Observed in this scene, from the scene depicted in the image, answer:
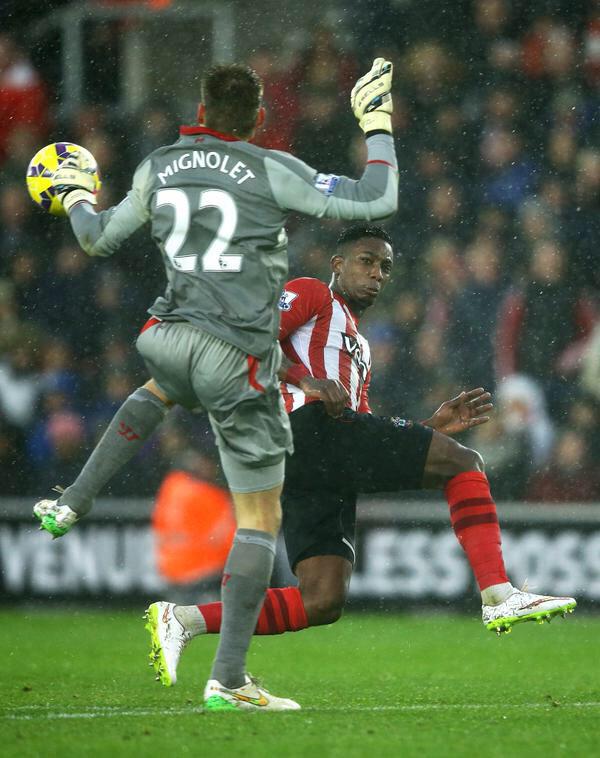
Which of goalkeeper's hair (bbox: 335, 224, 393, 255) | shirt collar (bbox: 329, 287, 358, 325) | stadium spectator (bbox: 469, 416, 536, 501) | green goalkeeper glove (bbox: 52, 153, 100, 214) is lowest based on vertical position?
stadium spectator (bbox: 469, 416, 536, 501)

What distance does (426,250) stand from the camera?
10.1m

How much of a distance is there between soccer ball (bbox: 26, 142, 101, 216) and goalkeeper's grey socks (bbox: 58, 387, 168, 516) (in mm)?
700

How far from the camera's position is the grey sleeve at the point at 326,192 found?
4379 millimetres

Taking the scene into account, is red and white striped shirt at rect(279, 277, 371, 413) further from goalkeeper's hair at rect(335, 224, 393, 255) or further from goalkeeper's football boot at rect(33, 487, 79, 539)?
goalkeeper's football boot at rect(33, 487, 79, 539)

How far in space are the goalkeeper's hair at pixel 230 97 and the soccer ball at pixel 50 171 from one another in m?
0.60

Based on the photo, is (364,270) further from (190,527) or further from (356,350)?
(190,527)

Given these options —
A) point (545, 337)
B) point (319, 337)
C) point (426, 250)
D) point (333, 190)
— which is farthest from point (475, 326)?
point (333, 190)

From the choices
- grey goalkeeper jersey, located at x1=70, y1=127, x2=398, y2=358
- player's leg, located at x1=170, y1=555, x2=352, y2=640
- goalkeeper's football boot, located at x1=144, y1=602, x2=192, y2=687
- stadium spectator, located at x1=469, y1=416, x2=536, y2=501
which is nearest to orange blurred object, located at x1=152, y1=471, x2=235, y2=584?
stadium spectator, located at x1=469, y1=416, x2=536, y2=501

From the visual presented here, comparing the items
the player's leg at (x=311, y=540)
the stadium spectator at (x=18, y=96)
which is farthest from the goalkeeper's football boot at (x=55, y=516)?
the stadium spectator at (x=18, y=96)

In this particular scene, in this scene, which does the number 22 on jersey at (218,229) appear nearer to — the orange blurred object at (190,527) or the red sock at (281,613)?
the red sock at (281,613)

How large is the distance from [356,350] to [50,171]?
4.45 ft

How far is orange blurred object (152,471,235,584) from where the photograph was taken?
912 centimetres

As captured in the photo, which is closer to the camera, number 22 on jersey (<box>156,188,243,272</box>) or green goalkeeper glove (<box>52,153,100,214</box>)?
number 22 on jersey (<box>156,188,243,272</box>)

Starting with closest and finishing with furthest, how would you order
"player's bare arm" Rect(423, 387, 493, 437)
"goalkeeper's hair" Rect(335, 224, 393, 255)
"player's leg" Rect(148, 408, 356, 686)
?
"player's leg" Rect(148, 408, 356, 686), "player's bare arm" Rect(423, 387, 493, 437), "goalkeeper's hair" Rect(335, 224, 393, 255)
